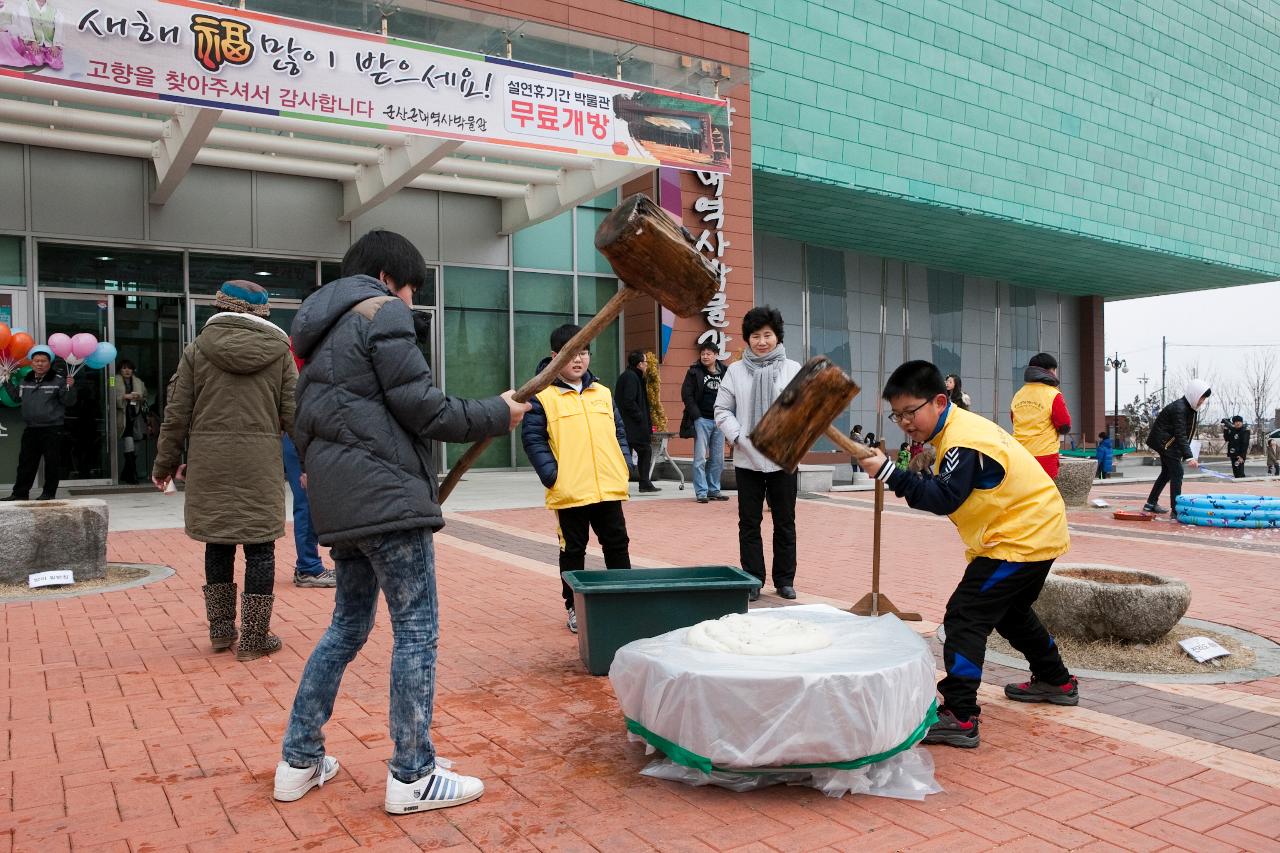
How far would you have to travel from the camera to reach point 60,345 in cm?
1199

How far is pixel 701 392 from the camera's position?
1188 cm

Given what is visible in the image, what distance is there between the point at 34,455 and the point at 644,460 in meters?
7.23

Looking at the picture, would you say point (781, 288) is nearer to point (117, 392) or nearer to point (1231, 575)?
point (117, 392)

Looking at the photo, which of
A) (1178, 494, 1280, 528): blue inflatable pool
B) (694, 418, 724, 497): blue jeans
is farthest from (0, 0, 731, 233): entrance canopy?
(1178, 494, 1280, 528): blue inflatable pool

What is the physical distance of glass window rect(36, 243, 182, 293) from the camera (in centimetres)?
1290

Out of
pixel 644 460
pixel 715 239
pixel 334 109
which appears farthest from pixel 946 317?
pixel 334 109

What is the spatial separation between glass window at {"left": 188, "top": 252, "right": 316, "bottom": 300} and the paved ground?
8805mm

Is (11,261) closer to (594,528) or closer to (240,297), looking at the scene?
(240,297)

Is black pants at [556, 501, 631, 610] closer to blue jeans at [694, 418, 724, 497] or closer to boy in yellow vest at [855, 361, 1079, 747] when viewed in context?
boy in yellow vest at [855, 361, 1079, 747]

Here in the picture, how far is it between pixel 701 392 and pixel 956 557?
14.0ft

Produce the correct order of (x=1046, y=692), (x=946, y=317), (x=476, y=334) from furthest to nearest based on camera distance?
1. (x=946, y=317)
2. (x=476, y=334)
3. (x=1046, y=692)

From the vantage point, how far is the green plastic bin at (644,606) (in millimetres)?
4359

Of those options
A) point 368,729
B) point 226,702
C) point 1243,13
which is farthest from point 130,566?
point 1243,13

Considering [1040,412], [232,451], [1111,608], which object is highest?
[1040,412]
